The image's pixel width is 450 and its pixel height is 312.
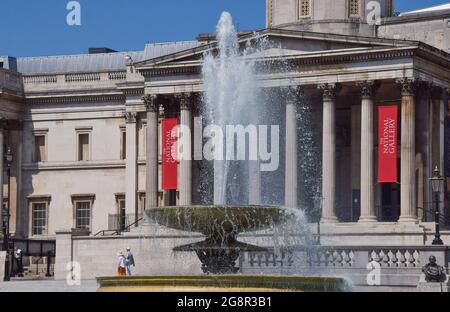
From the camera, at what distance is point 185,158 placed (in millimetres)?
68000

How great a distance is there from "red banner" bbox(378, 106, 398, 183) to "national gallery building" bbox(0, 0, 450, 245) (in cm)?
6

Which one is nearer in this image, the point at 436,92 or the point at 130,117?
the point at 436,92

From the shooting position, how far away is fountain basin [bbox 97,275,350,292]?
2798 centimetres

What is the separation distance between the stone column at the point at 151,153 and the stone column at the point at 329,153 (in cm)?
919

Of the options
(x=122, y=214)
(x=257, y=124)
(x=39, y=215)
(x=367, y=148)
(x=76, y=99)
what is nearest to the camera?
(x=367, y=148)

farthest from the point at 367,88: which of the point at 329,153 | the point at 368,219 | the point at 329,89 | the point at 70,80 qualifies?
the point at 70,80

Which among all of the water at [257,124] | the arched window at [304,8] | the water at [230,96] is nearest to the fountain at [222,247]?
the water at [230,96]

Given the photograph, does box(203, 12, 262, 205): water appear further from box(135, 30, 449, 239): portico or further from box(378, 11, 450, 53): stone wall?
box(378, 11, 450, 53): stone wall

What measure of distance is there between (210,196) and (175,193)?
301cm

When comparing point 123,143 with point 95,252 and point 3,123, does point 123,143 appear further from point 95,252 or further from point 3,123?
point 95,252

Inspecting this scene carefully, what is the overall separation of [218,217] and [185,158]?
37159mm

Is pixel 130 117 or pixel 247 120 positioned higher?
→ pixel 130 117

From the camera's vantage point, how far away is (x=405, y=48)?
62219mm
